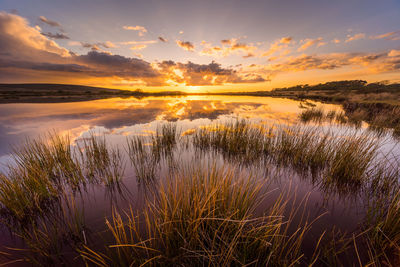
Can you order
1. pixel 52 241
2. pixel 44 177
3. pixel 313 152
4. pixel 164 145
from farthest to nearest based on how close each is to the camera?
pixel 164 145 < pixel 313 152 < pixel 44 177 < pixel 52 241

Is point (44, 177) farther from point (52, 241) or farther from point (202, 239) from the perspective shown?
point (202, 239)

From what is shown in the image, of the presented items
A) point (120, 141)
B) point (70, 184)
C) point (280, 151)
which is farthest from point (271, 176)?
point (120, 141)

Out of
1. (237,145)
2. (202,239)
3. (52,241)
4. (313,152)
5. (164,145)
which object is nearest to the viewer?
(202,239)

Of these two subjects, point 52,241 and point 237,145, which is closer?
point 52,241

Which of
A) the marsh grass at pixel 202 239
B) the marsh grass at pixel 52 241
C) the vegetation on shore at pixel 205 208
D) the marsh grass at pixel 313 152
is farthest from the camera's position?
the marsh grass at pixel 313 152

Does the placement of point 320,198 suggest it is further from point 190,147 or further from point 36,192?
point 36,192

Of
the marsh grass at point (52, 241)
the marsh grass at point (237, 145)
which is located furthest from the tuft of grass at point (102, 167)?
the marsh grass at point (237, 145)

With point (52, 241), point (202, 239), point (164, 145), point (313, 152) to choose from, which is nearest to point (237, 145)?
point (313, 152)

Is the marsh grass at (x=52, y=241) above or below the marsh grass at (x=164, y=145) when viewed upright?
below

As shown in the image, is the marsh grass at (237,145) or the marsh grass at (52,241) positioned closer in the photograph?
the marsh grass at (52,241)

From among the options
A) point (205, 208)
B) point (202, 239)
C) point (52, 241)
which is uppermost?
point (205, 208)

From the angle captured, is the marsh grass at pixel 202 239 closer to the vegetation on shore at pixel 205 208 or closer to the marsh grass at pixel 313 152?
the vegetation on shore at pixel 205 208

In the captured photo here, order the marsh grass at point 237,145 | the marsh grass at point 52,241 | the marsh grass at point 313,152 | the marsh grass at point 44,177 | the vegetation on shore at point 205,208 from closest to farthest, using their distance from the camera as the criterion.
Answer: the vegetation on shore at point 205,208 < the marsh grass at point 52,241 < the marsh grass at point 44,177 < the marsh grass at point 313,152 < the marsh grass at point 237,145

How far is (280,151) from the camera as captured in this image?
19.6ft
